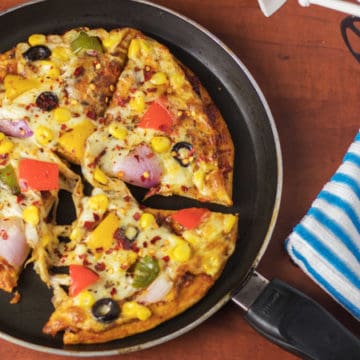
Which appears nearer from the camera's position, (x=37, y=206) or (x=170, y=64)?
(x=37, y=206)

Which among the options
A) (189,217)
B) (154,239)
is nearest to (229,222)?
(189,217)

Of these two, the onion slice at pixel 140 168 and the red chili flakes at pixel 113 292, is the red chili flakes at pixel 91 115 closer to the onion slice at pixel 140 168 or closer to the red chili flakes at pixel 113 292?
the onion slice at pixel 140 168

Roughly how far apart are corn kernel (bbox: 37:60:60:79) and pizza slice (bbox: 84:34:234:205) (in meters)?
0.26

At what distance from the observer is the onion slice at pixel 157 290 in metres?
2.36

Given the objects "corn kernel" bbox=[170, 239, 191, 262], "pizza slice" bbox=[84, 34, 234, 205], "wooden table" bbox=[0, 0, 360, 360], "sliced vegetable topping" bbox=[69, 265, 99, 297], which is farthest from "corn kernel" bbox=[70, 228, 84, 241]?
"wooden table" bbox=[0, 0, 360, 360]

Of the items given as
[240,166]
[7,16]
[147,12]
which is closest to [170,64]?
[147,12]

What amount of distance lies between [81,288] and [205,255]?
0.48 m

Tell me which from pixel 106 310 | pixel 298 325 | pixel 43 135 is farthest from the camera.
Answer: pixel 43 135

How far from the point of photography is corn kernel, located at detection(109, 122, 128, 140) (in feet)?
8.43

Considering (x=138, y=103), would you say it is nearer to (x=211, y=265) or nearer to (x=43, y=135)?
(x=43, y=135)

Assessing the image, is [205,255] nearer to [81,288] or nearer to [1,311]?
[81,288]

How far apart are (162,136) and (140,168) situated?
0.17 m

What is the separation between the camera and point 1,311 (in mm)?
2402

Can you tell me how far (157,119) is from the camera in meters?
2.61
